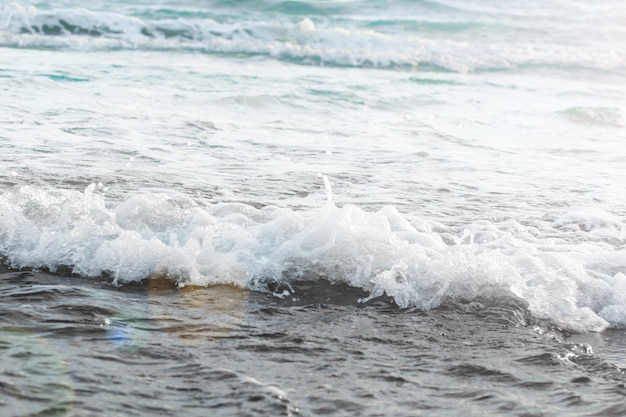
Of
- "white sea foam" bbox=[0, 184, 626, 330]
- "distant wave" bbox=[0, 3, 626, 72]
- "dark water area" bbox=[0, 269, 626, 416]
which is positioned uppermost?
"distant wave" bbox=[0, 3, 626, 72]

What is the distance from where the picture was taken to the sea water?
295 cm

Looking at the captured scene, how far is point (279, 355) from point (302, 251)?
127 centimetres

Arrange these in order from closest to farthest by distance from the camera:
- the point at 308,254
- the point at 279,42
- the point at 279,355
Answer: the point at 279,355
the point at 308,254
the point at 279,42

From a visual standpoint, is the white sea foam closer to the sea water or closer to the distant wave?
the sea water

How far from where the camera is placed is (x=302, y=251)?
14.5 feet

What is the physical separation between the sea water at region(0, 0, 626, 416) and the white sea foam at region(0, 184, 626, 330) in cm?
1

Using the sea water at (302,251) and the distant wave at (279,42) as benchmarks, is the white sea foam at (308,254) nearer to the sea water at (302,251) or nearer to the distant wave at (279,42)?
the sea water at (302,251)

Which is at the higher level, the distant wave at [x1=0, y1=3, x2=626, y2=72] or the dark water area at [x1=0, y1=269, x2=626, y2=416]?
the distant wave at [x1=0, y1=3, x2=626, y2=72]

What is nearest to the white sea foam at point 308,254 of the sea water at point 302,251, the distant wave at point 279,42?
the sea water at point 302,251

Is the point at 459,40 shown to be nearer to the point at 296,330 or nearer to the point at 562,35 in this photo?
the point at 562,35

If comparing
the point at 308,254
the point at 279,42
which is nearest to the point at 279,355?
the point at 308,254

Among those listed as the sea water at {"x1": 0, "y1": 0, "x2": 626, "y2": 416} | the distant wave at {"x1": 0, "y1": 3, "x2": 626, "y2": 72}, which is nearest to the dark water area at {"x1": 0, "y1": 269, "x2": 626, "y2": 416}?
the sea water at {"x1": 0, "y1": 0, "x2": 626, "y2": 416}

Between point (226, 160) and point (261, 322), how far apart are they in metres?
3.97

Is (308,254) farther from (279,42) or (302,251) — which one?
(279,42)
